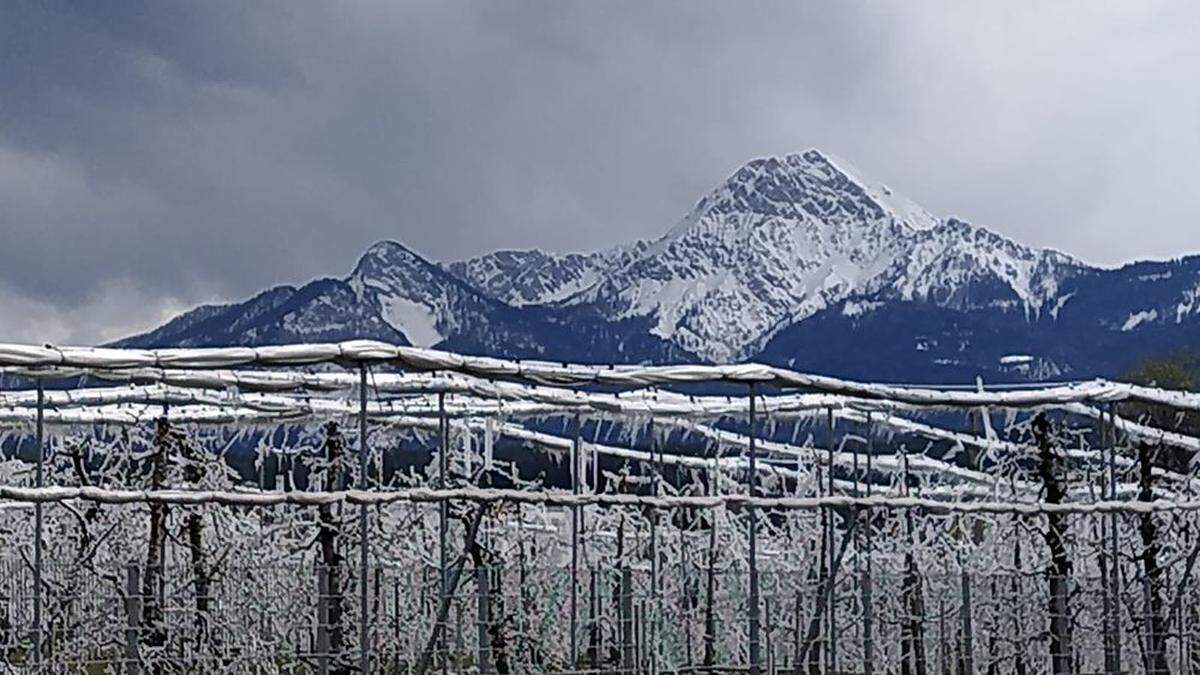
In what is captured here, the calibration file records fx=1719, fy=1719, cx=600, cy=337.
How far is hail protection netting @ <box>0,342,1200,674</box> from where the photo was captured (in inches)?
518

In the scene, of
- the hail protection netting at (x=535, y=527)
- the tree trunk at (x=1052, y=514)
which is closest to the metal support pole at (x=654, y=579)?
the hail protection netting at (x=535, y=527)

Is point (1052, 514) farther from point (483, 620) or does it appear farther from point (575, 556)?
point (483, 620)

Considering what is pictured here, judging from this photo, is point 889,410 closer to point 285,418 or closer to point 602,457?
point 285,418

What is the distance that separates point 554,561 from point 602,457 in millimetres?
5792

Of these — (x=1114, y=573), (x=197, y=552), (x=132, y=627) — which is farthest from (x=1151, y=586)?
(x=197, y=552)

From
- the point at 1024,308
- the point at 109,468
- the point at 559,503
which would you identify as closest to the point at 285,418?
the point at 109,468

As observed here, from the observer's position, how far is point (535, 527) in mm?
21328

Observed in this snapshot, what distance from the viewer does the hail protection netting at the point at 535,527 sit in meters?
13.1

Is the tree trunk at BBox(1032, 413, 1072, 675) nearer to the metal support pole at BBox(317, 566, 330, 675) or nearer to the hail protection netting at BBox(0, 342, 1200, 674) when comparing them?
the hail protection netting at BBox(0, 342, 1200, 674)

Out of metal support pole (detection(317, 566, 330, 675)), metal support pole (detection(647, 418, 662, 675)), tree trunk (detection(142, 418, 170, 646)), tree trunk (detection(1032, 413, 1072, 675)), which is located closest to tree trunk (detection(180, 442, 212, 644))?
tree trunk (detection(142, 418, 170, 646))

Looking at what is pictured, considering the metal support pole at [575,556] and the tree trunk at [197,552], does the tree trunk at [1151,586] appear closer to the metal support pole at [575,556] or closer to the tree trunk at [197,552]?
the metal support pole at [575,556]

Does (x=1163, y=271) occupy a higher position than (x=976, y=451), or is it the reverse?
(x=1163, y=271)

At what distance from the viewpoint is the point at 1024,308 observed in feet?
619

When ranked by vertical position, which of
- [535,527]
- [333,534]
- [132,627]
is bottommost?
[132,627]
